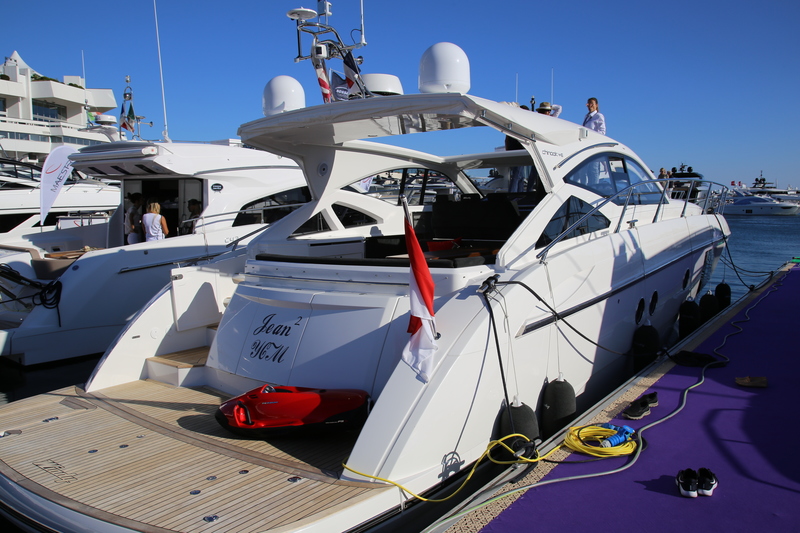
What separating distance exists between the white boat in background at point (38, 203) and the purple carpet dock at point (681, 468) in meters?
12.3

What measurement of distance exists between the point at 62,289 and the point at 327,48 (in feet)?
15.4

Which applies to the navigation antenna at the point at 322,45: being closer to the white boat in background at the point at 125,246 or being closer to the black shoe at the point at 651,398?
the white boat in background at the point at 125,246

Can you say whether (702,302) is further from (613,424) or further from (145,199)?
(145,199)

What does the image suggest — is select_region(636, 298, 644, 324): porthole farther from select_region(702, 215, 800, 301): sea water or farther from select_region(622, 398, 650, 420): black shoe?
select_region(702, 215, 800, 301): sea water

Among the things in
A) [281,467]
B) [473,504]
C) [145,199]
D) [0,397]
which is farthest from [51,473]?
[145,199]

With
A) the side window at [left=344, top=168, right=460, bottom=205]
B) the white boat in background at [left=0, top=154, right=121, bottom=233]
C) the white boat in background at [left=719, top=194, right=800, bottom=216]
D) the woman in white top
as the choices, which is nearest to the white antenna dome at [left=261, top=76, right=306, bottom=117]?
the side window at [left=344, top=168, right=460, bottom=205]

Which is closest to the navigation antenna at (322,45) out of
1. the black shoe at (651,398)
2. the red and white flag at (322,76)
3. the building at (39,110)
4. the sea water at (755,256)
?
the red and white flag at (322,76)

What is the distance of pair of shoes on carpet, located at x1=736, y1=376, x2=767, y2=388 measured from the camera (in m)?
4.25

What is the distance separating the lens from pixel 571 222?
4691 mm

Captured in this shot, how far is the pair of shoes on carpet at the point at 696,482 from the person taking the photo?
288 cm

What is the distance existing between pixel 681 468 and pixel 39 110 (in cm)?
4810

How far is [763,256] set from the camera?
2061 centimetres

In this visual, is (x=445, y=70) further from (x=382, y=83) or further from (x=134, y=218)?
(x=134, y=218)

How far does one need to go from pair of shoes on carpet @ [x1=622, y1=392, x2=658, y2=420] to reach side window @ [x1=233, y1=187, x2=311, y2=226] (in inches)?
279
